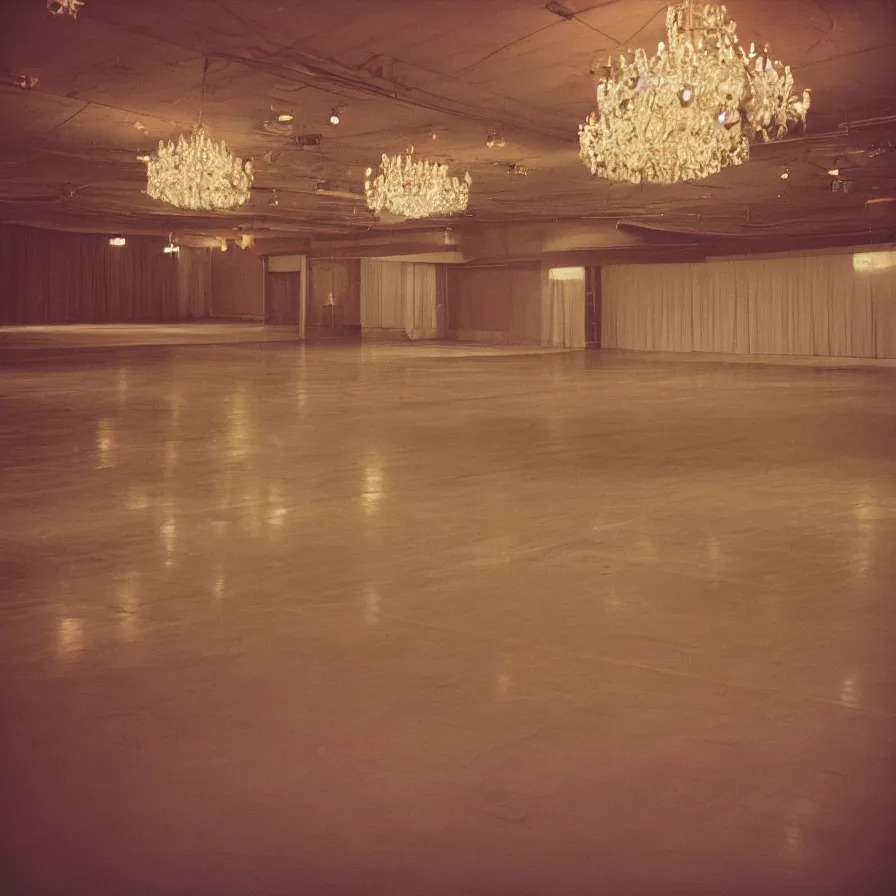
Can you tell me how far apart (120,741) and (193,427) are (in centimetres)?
698

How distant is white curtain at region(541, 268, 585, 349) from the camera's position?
26188 mm

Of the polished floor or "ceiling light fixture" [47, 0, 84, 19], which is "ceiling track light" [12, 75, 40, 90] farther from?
the polished floor

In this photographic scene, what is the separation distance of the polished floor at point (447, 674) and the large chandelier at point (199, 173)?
3.32 metres

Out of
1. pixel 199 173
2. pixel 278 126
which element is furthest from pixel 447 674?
pixel 199 173

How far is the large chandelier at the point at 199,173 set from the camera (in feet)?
32.0

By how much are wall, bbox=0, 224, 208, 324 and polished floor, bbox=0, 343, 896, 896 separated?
97.1 feet

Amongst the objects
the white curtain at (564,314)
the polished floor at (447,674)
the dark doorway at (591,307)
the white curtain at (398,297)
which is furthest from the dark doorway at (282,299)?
the polished floor at (447,674)

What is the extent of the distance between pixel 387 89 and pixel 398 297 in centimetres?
2134

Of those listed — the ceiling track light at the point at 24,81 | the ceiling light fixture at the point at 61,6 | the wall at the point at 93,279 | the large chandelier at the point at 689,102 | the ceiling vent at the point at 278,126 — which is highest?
the wall at the point at 93,279

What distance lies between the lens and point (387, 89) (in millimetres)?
8195

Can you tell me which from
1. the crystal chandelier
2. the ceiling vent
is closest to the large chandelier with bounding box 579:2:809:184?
the ceiling vent

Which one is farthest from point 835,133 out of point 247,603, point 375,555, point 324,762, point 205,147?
point 324,762

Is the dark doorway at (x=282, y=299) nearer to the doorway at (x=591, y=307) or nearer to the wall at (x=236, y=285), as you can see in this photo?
the wall at (x=236, y=285)

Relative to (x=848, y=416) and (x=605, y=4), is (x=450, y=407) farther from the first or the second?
(x=605, y=4)
